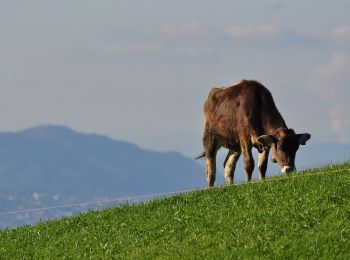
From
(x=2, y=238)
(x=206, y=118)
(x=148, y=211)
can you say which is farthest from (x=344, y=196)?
(x=206, y=118)

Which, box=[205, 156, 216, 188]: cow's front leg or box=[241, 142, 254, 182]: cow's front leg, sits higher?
box=[241, 142, 254, 182]: cow's front leg

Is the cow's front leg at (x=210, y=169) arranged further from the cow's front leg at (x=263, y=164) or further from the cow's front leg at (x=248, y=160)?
the cow's front leg at (x=263, y=164)

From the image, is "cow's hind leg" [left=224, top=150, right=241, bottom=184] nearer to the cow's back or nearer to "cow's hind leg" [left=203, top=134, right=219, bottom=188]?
"cow's hind leg" [left=203, top=134, right=219, bottom=188]

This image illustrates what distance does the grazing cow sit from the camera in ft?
99.0

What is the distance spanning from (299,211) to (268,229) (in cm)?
131

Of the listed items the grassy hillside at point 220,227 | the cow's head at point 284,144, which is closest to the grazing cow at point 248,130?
the cow's head at point 284,144

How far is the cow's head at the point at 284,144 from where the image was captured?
30.0m

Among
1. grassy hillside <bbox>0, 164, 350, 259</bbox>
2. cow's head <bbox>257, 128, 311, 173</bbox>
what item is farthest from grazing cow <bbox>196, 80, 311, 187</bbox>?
grassy hillside <bbox>0, 164, 350, 259</bbox>

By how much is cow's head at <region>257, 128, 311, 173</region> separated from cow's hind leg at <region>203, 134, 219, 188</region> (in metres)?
4.12

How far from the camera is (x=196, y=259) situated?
20047 millimetres

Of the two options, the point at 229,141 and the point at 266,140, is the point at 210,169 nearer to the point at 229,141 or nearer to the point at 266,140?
the point at 229,141

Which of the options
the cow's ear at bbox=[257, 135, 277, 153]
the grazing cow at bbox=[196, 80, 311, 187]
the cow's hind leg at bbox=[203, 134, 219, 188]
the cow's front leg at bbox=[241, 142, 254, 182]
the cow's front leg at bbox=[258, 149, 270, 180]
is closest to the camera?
the cow's ear at bbox=[257, 135, 277, 153]

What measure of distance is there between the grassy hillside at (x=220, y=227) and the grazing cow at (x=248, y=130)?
7.06 ft

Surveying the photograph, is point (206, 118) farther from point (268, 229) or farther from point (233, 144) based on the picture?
point (268, 229)
